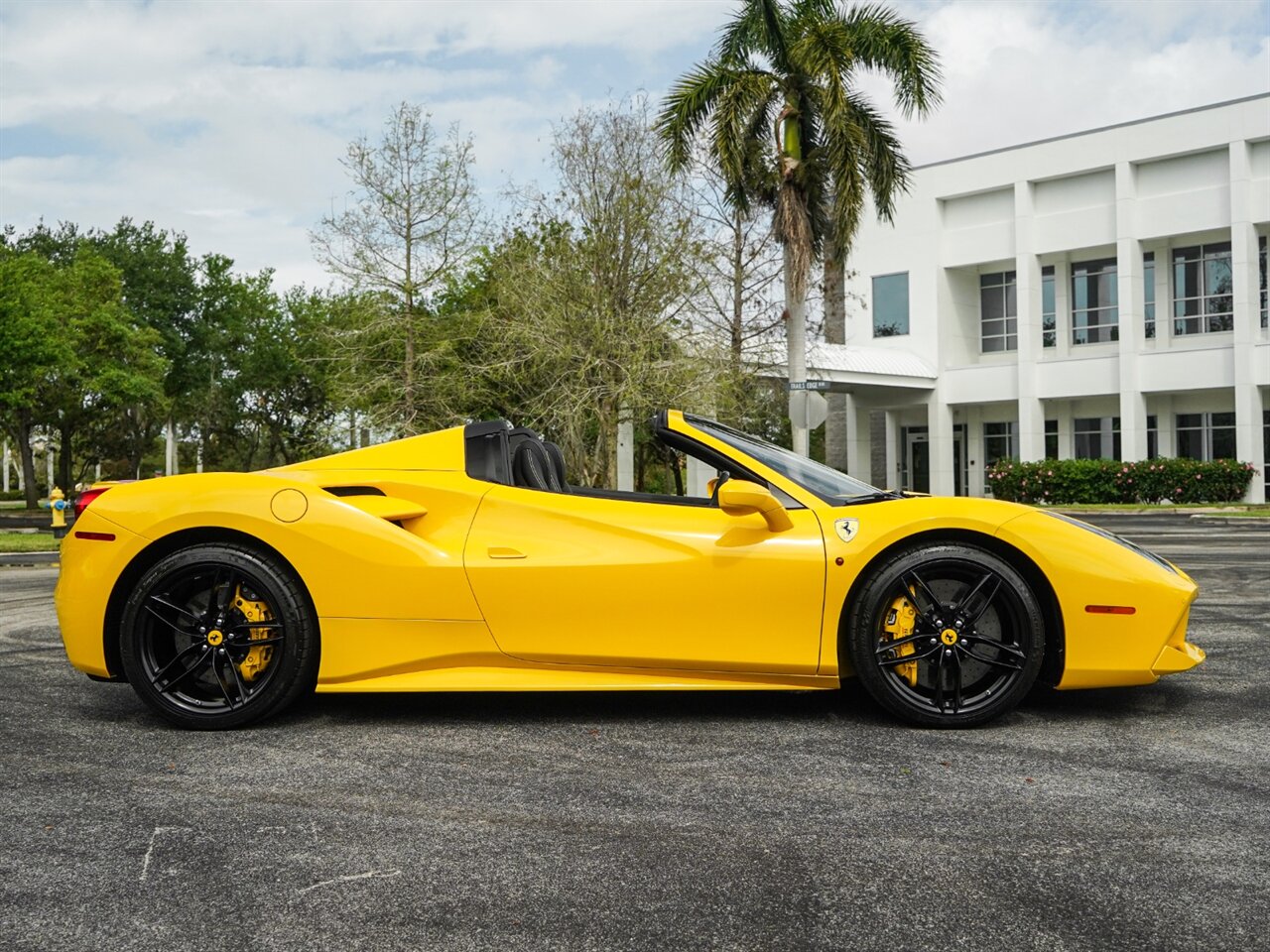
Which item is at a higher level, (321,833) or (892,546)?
(892,546)

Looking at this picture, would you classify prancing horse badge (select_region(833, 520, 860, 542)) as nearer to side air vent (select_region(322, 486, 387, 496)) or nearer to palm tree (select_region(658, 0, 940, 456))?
side air vent (select_region(322, 486, 387, 496))

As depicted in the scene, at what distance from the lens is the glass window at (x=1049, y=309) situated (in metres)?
36.8

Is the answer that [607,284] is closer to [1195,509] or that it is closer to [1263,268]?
[1195,509]

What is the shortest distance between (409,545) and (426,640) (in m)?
0.38

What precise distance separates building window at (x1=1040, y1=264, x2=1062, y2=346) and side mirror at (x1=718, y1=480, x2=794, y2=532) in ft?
115

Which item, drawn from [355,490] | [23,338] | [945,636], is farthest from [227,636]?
[23,338]

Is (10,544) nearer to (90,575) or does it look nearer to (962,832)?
(90,575)

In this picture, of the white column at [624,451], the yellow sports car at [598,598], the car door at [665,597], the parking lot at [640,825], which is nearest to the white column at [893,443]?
the white column at [624,451]

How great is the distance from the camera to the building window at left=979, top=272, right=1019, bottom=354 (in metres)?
37.8

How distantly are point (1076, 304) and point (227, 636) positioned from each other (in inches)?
1419

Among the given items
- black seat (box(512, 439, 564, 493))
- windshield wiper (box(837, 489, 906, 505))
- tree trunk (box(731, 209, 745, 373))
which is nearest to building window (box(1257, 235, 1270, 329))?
tree trunk (box(731, 209, 745, 373))

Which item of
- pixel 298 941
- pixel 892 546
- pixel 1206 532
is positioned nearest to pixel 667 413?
pixel 892 546

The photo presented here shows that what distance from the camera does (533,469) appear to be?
4.76 metres

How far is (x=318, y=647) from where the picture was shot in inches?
177
